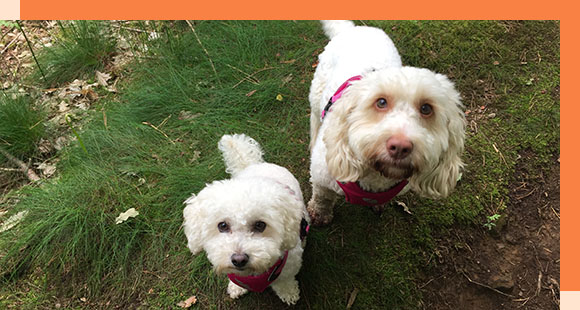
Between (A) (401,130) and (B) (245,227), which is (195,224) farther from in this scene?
(A) (401,130)

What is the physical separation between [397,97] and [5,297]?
144 inches

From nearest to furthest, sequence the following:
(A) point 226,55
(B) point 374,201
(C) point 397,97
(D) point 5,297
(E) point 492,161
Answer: (C) point 397,97
(B) point 374,201
(D) point 5,297
(E) point 492,161
(A) point 226,55

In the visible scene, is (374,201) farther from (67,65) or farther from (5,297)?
(67,65)

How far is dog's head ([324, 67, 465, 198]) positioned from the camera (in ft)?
5.65

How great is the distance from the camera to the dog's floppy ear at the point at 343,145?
200cm

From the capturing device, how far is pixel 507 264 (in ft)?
9.16

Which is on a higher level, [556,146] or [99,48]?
[99,48]

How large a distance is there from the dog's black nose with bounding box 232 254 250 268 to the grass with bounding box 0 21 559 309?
1.03 meters

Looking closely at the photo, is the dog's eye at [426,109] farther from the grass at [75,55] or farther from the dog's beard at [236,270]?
the grass at [75,55]

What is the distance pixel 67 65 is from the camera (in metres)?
4.36

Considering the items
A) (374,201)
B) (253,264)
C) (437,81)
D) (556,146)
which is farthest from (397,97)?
(556,146)

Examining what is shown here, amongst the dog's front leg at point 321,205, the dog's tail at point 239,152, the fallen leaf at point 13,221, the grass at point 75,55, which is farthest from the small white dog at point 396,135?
the grass at point 75,55

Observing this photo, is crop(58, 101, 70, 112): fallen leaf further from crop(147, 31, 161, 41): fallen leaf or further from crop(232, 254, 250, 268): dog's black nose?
crop(232, 254, 250, 268): dog's black nose

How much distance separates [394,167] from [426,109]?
41 cm
